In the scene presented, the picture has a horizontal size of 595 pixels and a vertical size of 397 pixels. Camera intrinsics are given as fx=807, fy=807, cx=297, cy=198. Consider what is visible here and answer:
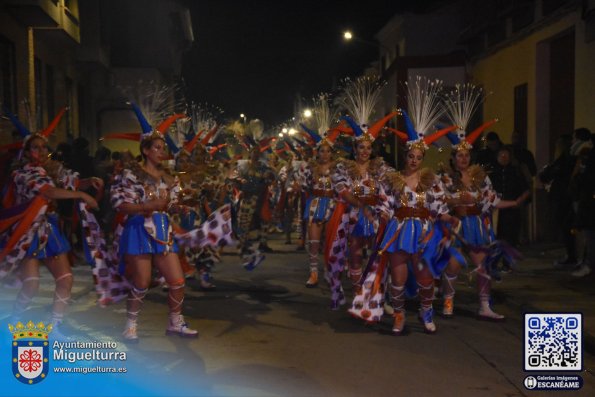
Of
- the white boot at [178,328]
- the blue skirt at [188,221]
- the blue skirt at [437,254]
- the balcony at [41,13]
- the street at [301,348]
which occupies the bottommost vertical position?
the street at [301,348]

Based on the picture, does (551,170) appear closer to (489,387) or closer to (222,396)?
(489,387)

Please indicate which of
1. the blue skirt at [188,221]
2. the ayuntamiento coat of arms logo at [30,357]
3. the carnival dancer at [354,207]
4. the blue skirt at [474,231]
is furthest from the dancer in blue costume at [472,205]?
the ayuntamiento coat of arms logo at [30,357]

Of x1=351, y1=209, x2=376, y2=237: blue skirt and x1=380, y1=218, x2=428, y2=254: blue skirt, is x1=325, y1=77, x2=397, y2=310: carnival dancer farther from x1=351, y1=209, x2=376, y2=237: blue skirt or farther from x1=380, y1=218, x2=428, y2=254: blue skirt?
x1=380, y1=218, x2=428, y2=254: blue skirt

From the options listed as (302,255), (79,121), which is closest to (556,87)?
(302,255)

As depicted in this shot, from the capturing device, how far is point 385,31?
43.1m

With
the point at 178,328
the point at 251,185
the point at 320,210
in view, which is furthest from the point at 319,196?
the point at 251,185

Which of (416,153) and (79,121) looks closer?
(416,153)

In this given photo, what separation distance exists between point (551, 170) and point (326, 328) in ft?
21.4

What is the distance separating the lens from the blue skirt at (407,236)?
8.27m

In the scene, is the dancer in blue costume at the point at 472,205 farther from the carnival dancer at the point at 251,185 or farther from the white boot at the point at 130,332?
the carnival dancer at the point at 251,185

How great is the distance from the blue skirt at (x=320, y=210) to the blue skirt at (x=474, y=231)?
9.56ft

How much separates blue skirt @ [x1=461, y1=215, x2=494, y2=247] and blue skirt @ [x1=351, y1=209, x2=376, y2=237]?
3.87ft

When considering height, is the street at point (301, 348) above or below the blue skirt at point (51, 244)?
below

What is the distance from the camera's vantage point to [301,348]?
7996mm
